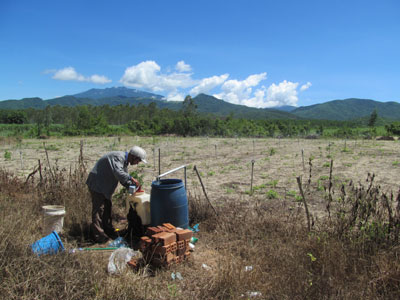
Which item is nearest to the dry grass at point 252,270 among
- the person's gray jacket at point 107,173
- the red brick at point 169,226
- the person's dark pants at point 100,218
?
the person's dark pants at point 100,218

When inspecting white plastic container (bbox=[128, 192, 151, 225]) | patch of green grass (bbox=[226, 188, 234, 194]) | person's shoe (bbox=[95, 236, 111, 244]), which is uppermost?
white plastic container (bbox=[128, 192, 151, 225])

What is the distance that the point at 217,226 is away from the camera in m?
4.01

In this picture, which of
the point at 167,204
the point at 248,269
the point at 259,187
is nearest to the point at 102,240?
the point at 167,204

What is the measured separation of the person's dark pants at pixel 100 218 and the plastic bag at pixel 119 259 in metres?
0.75

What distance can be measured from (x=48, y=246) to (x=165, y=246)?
140 centimetres

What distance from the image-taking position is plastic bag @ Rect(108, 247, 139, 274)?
2.90 m

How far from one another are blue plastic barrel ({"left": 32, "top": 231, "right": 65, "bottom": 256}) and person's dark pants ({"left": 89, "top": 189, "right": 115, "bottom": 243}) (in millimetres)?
696

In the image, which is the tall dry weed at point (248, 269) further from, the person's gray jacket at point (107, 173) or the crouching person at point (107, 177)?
the person's gray jacket at point (107, 173)

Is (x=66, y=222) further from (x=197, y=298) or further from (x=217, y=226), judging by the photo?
(x=197, y=298)

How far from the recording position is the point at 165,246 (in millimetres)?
2932

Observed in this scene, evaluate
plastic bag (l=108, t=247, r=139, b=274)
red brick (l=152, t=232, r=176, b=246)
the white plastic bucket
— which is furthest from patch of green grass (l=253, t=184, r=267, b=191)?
the white plastic bucket

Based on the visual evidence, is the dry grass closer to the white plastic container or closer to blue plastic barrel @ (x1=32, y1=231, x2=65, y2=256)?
blue plastic barrel @ (x1=32, y1=231, x2=65, y2=256)

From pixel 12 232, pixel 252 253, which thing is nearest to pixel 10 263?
pixel 12 232

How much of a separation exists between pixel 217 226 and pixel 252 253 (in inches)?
32.1
